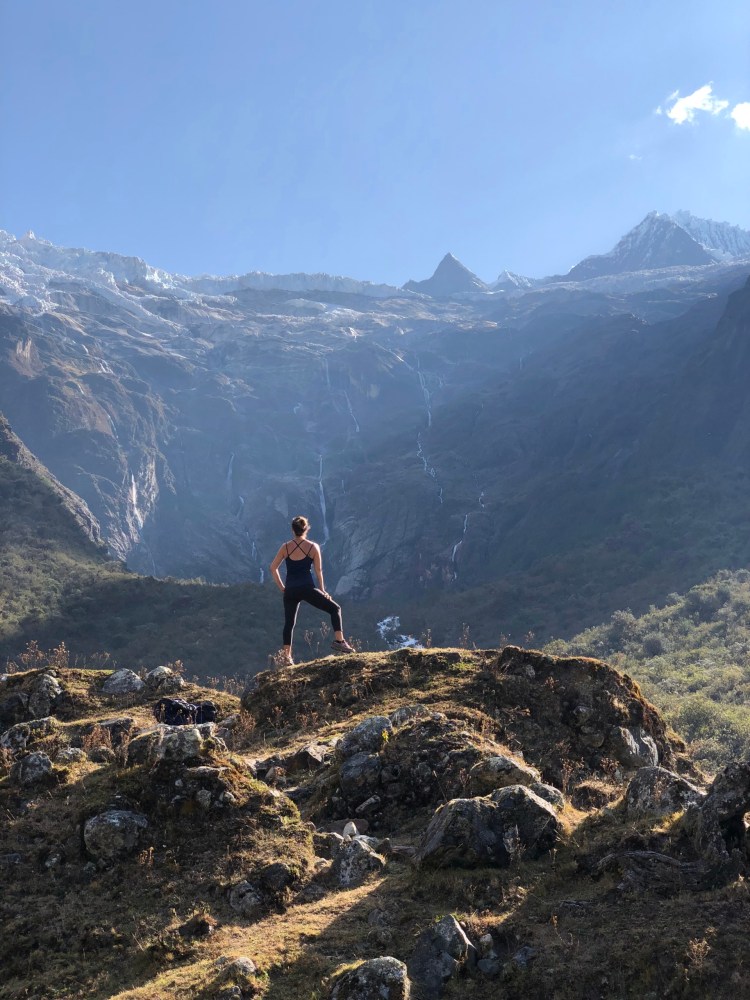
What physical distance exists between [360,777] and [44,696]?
7.90 meters

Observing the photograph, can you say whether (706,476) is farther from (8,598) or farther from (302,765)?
(302,765)

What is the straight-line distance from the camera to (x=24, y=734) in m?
12.0

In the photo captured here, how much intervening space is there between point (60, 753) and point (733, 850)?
871 cm

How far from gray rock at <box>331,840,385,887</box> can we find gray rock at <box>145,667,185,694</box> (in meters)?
8.39

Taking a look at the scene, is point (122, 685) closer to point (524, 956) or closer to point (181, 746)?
point (181, 746)

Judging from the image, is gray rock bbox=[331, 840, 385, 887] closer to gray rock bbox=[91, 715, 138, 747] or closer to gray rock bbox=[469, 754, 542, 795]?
gray rock bbox=[469, 754, 542, 795]

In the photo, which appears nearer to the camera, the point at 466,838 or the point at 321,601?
the point at 466,838

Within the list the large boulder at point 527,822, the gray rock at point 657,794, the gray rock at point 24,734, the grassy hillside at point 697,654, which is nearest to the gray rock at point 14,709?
the gray rock at point 24,734

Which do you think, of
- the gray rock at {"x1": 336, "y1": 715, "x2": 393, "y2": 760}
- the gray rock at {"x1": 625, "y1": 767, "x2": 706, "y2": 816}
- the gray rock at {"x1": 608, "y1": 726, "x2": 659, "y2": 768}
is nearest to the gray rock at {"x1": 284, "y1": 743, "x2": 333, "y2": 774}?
the gray rock at {"x1": 336, "y1": 715, "x2": 393, "y2": 760}

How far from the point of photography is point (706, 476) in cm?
16675

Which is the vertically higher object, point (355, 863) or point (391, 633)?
point (355, 863)

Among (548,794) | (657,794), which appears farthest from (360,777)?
(657,794)

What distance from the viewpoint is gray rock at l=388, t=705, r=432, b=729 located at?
460 inches

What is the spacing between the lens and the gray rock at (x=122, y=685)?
51.9 feet
